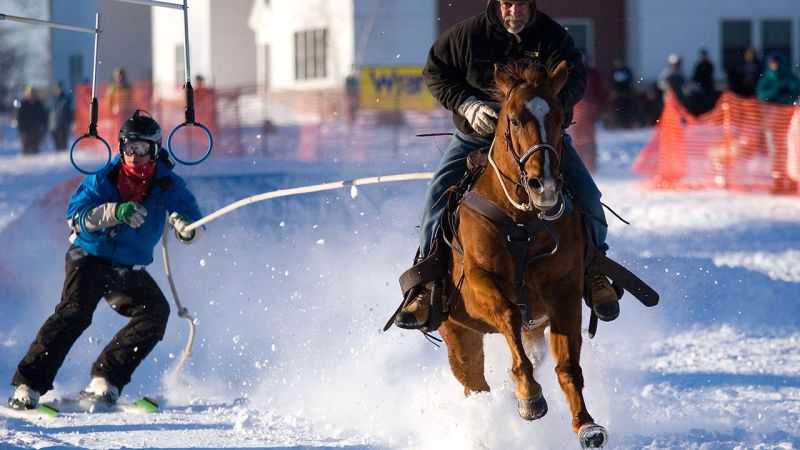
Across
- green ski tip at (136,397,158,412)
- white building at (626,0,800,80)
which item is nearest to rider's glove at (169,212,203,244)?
green ski tip at (136,397,158,412)

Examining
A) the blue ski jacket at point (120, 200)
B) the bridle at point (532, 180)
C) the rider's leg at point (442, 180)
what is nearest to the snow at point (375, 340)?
the rider's leg at point (442, 180)

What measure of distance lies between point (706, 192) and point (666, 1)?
15148mm

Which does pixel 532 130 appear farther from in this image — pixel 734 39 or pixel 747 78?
pixel 734 39

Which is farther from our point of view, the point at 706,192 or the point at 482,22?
the point at 706,192

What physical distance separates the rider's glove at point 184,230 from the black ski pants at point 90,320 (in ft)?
1.36

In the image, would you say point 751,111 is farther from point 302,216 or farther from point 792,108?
point 302,216

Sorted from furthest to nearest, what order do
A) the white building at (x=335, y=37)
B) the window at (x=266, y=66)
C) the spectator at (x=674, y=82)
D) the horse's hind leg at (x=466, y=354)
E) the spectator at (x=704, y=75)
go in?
the window at (x=266, y=66), the white building at (x=335, y=37), the spectator at (x=704, y=75), the spectator at (x=674, y=82), the horse's hind leg at (x=466, y=354)

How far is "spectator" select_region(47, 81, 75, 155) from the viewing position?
2453 cm

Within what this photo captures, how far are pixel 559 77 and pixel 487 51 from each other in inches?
32.7

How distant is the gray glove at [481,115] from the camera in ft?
19.5

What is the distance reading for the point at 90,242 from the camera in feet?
25.3

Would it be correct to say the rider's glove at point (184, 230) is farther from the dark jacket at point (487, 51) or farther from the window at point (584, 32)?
the window at point (584, 32)

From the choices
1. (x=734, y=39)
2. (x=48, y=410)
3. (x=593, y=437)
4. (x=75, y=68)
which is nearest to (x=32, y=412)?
(x=48, y=410)

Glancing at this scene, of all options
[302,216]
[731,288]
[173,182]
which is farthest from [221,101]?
[173,182]
